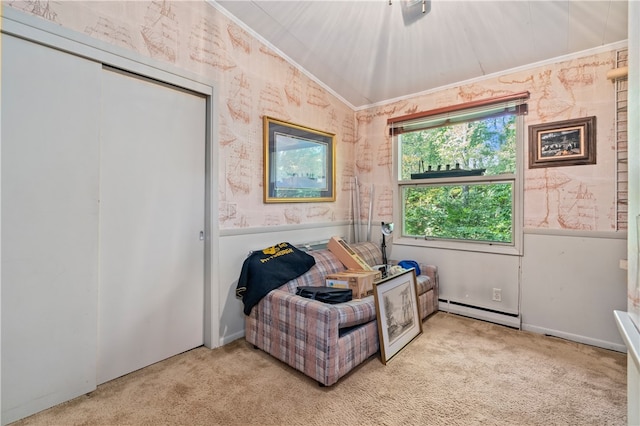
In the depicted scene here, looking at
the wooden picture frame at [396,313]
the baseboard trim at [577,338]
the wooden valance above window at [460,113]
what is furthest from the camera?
the wooden valance above window at [460,113]

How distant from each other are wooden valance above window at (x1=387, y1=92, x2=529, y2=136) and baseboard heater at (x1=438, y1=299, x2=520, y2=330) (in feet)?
6.15

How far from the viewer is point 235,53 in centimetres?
258

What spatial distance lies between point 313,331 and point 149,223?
139cm

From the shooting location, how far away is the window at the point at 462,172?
113 inches

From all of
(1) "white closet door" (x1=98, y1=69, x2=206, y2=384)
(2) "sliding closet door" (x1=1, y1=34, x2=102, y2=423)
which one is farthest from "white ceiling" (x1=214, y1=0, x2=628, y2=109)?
(2) "sliding closet door" (x1=1, y1=34, x2=102, y2=423)

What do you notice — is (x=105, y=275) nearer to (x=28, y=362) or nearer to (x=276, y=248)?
(x=28, y=362)

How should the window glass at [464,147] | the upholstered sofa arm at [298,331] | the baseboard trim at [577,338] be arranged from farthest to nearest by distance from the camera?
the window glass at [464,147], the baseboard trim at [577,338], the upholstered sofa arm at [298,331]

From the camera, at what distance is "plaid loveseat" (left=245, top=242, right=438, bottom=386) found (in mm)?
1913

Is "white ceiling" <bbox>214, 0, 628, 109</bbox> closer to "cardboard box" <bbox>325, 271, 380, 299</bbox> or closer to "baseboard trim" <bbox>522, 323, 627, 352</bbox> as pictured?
"cardboard box" <bbox>325, 271, 380, 299</bbox>

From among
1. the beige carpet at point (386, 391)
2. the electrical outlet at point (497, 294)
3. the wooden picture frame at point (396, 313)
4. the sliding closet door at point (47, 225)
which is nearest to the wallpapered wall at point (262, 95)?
the sliding closet door at point (47, 225)

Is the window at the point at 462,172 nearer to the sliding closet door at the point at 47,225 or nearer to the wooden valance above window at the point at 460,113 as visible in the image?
the wooden valance above window at the point at 460,113

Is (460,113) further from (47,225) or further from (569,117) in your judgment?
(47,225)

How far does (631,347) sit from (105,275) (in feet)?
8.33

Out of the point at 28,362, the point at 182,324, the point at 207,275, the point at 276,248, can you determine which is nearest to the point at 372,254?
the point at 276,248
